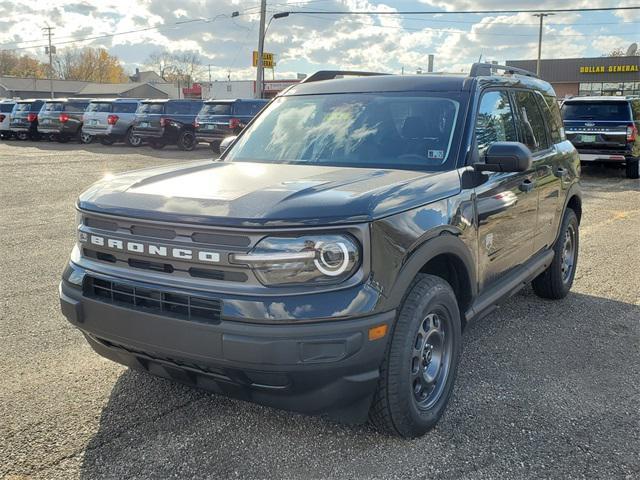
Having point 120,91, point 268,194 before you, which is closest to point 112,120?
point 268,194

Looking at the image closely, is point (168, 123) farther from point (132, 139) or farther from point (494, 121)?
point (494, 121)

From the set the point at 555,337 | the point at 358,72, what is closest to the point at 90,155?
the point at 358,72

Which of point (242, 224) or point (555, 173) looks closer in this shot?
point (242, 224)

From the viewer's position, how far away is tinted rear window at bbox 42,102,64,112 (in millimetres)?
24997

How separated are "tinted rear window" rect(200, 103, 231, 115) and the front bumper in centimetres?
1782

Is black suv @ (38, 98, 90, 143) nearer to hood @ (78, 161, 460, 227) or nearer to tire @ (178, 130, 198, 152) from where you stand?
tire @ (178, 130, 198, 152)

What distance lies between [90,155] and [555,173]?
58.8 feet

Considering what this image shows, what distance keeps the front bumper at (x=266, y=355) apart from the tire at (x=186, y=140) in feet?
65.0

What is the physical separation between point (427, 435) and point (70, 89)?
11501 cm

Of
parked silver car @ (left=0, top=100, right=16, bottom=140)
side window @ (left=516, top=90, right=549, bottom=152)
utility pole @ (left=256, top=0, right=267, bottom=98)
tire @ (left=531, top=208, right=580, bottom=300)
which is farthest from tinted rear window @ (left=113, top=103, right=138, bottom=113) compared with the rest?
side window @ (left=516, top=90, right=549, bottom=152)

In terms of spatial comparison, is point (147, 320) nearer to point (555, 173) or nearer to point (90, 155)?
point (555, 173)

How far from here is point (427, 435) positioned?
316 centimetres

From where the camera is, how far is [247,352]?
2500 millimetres

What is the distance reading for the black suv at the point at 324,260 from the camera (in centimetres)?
255
